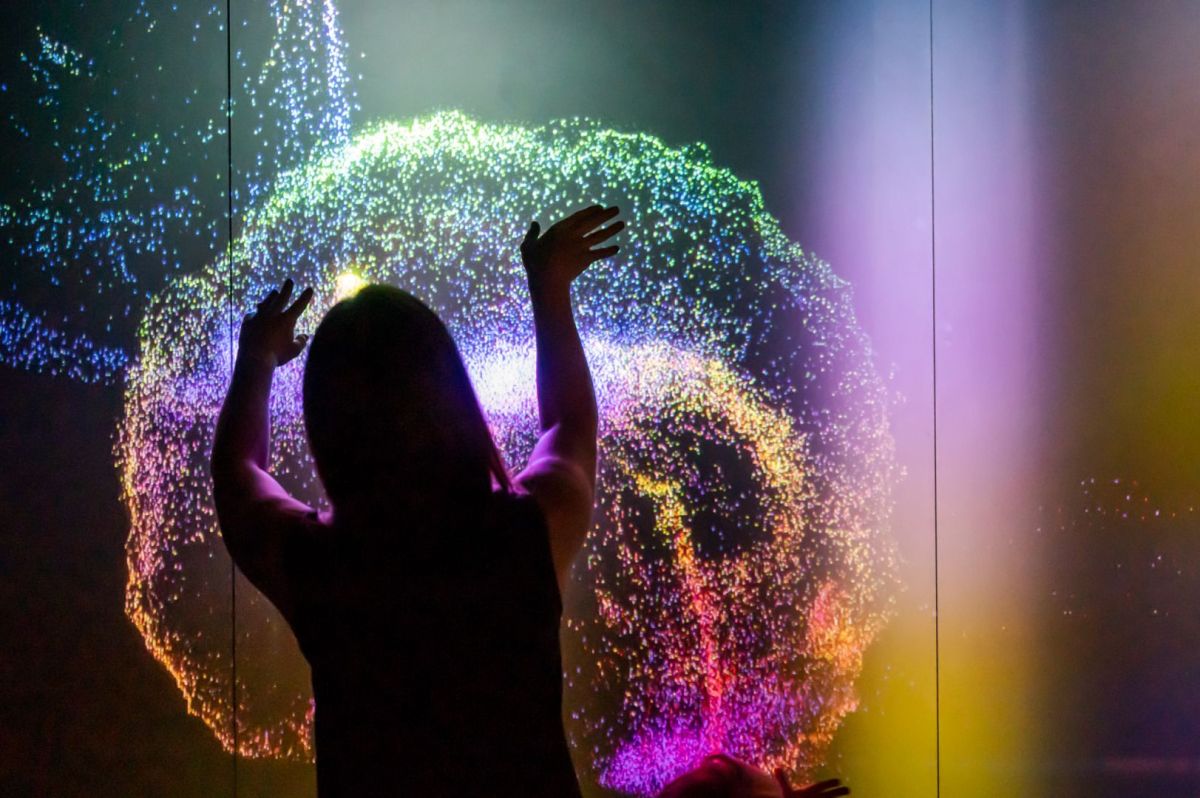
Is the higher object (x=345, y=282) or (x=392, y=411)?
(x=345, y=282)

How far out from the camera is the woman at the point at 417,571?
65 cm

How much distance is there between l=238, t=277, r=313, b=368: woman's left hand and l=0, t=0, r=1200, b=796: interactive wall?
47 cm

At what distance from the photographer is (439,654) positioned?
65cm

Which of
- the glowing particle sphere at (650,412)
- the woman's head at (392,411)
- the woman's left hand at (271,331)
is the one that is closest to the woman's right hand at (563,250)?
the woman's head at (392,411)

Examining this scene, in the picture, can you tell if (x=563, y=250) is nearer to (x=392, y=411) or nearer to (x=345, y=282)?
(x=392, y=411)

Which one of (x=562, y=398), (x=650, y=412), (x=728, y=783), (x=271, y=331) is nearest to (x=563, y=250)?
(x=562, y=398)

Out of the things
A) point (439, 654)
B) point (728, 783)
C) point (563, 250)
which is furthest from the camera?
point (728, 783)

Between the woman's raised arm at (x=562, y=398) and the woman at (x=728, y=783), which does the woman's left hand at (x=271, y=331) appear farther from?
the woman at (x=728, y=783)

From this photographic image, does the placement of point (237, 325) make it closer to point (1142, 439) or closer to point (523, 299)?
point (523, 299)

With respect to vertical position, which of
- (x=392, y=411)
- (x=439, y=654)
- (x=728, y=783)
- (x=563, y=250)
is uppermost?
(x=563, y=250)

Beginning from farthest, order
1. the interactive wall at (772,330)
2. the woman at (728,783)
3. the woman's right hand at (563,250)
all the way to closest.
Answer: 1. the interactive wall at (772,330)
2. the woman at (728,783)
3. the woman's right hand at (563,250)

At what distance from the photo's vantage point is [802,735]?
54.8 inches

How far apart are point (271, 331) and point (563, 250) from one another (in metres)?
0.32

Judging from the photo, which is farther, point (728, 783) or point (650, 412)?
point (650, 412)
